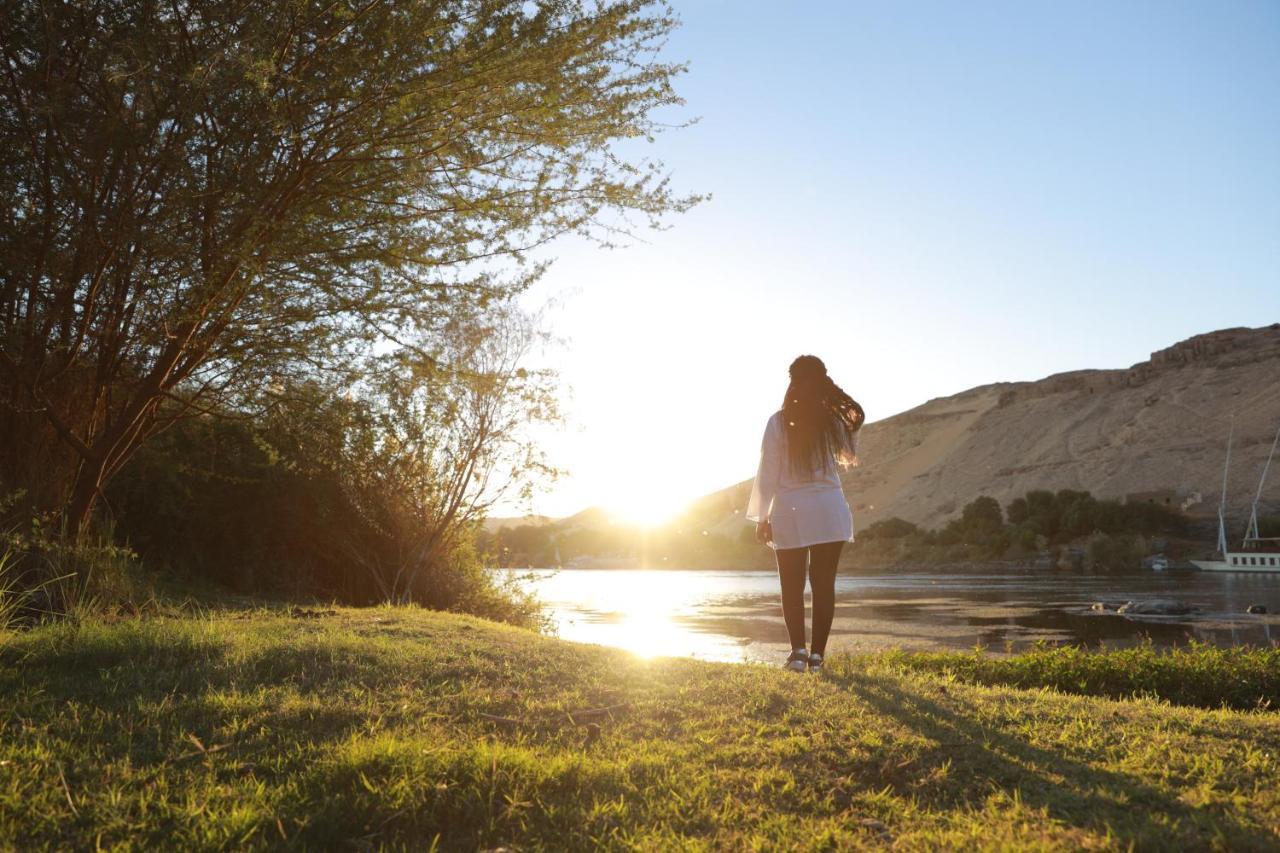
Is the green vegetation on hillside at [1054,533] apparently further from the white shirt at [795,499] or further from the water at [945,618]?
the white shirt at [795,499]

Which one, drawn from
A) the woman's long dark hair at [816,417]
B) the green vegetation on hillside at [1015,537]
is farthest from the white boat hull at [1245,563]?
the woman's long dark hair at [816,417]

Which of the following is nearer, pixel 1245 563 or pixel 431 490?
pixel 431 490

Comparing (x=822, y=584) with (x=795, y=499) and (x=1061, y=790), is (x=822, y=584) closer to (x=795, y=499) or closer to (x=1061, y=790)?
(x=795, y=499)

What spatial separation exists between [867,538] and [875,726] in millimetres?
64180

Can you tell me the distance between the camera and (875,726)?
3643mm

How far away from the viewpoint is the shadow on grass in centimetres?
239

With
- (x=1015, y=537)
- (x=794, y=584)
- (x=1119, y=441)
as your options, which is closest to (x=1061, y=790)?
(x=794, y=584)

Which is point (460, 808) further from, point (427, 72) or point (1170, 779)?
point (427, 72)

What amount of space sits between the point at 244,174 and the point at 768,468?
4216 millimetres

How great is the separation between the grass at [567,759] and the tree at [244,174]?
9.02 feet

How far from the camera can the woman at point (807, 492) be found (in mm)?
5438

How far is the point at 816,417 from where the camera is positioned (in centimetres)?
561

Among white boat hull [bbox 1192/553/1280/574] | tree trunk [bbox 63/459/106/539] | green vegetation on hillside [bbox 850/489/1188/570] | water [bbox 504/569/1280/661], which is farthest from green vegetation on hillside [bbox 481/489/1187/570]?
tree trunk [bbox 63/459/106/539]

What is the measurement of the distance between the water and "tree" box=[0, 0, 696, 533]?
411 cm
